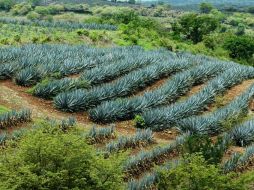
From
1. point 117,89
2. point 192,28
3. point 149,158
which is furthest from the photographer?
point 192,28

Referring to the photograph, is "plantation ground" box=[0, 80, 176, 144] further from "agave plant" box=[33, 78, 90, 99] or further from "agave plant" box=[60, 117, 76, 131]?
"agave plant" box=[60, 117, 76, 131]

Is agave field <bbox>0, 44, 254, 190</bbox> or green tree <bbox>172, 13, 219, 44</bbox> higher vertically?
agave field <bbox>0, 44, 254, 190</bbox>

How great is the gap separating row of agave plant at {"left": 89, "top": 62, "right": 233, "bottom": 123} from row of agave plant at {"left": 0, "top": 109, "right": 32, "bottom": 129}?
90.1 inches

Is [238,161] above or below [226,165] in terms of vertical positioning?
below

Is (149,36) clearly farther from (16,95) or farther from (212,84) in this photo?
(16,95)

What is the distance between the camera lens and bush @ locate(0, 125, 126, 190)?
8008 millimetres

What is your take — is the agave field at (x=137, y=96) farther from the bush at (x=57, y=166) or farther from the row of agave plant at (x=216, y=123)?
the bush at (x=57, y=166)

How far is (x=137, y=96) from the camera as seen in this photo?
17.8m

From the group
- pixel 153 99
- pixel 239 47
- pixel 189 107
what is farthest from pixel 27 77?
pixel 239 47

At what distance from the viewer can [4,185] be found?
773cm

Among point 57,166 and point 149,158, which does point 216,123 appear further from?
point 57,166

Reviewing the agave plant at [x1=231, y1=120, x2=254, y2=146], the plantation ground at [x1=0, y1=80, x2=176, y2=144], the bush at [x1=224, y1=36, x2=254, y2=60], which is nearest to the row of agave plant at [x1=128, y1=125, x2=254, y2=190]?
the agave plant at [x1=231, y1=120, x2=254, y2=146]

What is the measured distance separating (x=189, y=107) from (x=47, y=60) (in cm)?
569

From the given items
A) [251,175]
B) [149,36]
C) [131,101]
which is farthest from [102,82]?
[149,36]
